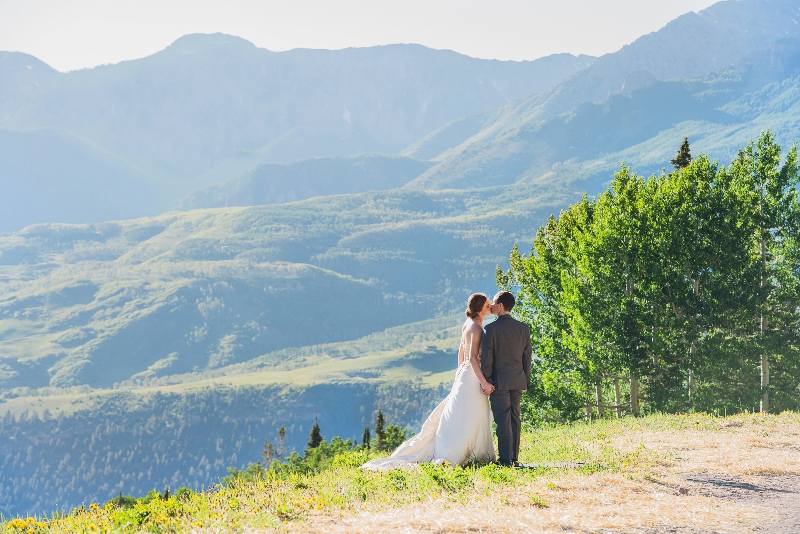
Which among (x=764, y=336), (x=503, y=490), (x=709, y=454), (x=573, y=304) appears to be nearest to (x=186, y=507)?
(x=503, y=490)

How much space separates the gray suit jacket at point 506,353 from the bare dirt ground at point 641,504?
5.72 ft

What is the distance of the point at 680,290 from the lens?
31.9 metres

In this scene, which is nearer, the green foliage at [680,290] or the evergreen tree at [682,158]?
the green foliage at [680,290]

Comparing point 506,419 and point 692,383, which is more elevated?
point 506,419

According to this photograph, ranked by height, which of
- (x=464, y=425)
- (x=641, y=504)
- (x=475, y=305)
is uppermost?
(x=475, y=305)

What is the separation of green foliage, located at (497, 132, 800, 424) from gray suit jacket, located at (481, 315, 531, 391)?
1935 centimetres

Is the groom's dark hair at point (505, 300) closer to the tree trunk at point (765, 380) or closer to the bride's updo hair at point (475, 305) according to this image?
the bride's updo hair at point (475, 305)

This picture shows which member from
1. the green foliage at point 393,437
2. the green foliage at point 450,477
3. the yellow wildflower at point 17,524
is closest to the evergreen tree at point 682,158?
the green foliage at point 450,477

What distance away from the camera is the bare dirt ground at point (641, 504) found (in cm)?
929

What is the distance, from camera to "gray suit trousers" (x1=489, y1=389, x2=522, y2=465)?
512 inches

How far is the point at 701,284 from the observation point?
107 feet

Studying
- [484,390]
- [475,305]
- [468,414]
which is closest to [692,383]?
[468,414]

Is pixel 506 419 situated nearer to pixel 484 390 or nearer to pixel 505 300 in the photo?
pixel 484 390

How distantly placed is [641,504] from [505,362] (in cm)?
338
